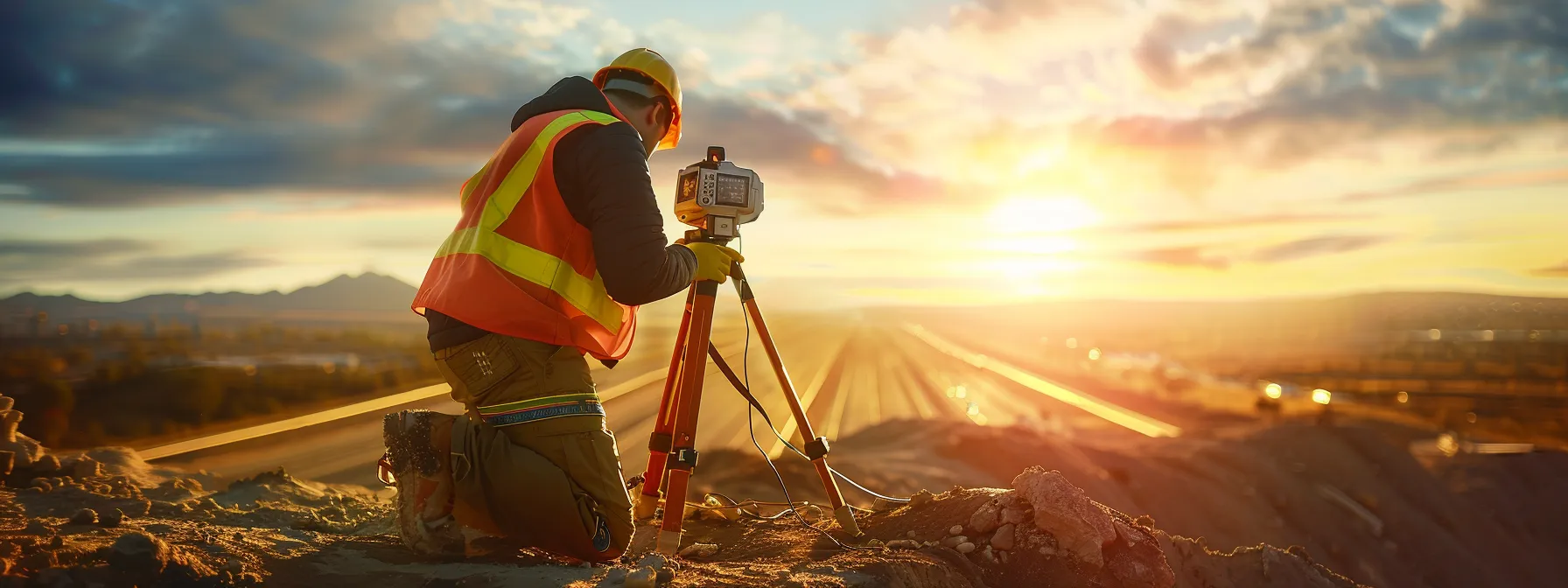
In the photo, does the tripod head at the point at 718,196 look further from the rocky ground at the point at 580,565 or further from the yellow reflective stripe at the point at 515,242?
the rocky ground at the point at 580,565

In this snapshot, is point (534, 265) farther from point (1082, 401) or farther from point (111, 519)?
point (1082, 401)

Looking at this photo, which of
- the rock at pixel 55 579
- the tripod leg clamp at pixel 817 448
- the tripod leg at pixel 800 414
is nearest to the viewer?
the rock at pixel 55 579

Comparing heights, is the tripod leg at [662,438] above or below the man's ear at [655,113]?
below

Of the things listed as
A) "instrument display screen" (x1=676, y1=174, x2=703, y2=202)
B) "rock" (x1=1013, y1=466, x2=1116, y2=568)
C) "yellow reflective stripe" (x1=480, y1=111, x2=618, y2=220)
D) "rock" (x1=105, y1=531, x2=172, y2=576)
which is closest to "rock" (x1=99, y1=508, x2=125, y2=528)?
"rock" (x1=105, y1=531, x2=172, y2=576)

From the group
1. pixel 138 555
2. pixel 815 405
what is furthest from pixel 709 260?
pixel 815 405

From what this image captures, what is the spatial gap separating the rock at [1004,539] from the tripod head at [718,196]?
2.07m

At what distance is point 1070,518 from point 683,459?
6.55 ft

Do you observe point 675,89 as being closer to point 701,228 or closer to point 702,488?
point 701,228

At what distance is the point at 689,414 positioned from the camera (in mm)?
3936

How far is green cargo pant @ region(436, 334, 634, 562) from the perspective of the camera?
333 cm

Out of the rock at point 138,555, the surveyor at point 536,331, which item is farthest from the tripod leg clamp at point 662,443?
the rock at point 138,555

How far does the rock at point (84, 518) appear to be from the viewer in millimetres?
3311

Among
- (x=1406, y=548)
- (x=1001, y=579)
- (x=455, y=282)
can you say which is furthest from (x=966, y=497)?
(x=1406, y=548)

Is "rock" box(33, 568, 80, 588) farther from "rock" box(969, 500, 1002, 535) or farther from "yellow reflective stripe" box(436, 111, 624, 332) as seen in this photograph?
"rock" box(969, 500, 1002, 535)
